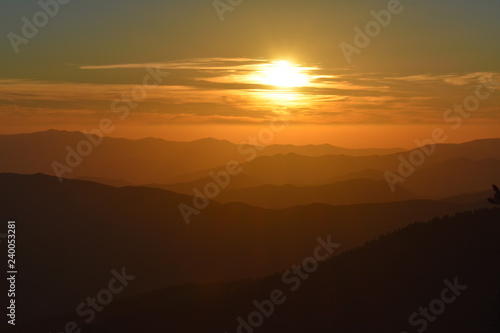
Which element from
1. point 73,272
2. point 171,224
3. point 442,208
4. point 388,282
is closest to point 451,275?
point 388,282

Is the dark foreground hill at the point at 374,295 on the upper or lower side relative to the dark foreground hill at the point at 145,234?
lower

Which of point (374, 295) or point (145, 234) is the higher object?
point (145, 234)

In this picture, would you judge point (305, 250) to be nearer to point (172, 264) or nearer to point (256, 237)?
point (256, 237)

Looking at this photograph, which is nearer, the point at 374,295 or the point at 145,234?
the point at 374,295

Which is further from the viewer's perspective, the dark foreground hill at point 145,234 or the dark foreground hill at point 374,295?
the dark foreground hill at point 145,234
